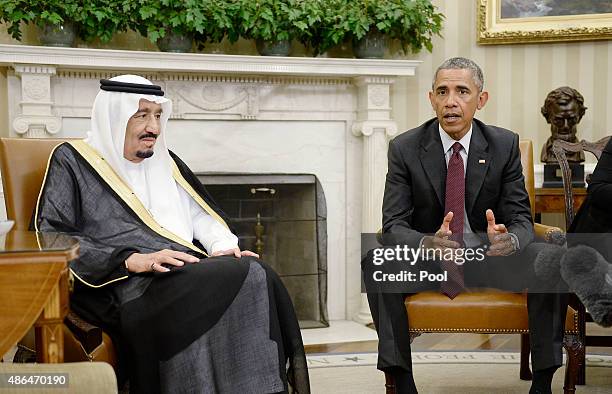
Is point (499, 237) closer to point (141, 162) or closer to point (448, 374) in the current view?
point (448, 374)

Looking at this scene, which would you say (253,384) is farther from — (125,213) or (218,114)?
(218,114)

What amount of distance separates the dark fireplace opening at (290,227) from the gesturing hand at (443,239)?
2221 mm

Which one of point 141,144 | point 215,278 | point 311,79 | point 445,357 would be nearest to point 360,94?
point 311,79

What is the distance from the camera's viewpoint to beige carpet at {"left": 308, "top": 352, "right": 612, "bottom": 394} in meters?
3.76

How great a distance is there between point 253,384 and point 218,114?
2703 millimetres

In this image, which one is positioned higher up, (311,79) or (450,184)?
(311,79)

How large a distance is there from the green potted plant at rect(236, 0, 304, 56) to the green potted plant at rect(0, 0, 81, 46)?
987mm

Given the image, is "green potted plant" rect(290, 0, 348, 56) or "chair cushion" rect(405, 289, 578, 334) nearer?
"chair cushion" rect(405, 289, 578, 334)

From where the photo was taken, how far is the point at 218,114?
5.11m

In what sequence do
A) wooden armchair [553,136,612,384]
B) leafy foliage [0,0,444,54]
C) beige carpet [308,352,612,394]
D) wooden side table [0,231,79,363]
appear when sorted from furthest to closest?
1. leafy foliage [0,0,444,54]
2. beige carpet [308,352,612,394]
3. wooden armchair [553,136,612,384]
4. wooden side table [0,231,79,363]

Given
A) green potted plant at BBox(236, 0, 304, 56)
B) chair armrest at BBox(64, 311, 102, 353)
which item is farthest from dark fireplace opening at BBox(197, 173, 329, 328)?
chair armrest at BBox(64, 311, 102, 353)

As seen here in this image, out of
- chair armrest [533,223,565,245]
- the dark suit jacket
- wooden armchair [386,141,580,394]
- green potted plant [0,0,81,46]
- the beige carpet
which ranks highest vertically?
green potted plant [0,0,81,46]

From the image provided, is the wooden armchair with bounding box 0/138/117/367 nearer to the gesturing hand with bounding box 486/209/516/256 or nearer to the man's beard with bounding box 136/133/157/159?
the man's beard with bounding box 136/133/157/159

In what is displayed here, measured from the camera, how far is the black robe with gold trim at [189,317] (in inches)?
107
